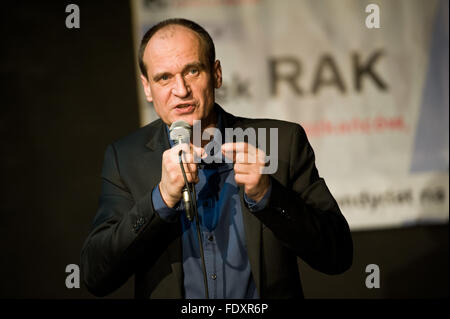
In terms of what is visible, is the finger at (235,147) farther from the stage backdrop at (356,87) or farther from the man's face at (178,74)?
the stage backdrop at (356,87)

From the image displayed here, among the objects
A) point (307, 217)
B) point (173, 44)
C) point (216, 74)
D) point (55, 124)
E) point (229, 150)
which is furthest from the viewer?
point (55, 124)

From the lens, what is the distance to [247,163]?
3.93ft

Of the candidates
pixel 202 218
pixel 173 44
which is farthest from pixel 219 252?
pixel 173 44

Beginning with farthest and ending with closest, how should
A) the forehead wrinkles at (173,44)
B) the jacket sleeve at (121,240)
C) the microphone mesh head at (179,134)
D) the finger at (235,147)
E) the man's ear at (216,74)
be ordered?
the man's ear at (216,74)
the forehead wrinkles at (173,44)
the jacket sleeve at (121,240)
the microphone mesh head at (179,134)
the finger at (235,147)

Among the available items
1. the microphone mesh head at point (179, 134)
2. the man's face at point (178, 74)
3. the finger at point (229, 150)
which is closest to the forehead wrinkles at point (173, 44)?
the man's face at point (178, 74)

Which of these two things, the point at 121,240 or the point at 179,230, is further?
the point at 179,230

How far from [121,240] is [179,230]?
8.1 inches

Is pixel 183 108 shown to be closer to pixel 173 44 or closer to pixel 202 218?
pixel 173 44

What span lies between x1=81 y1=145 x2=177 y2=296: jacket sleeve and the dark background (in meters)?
1.37

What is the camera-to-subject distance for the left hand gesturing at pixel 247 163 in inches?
46.2

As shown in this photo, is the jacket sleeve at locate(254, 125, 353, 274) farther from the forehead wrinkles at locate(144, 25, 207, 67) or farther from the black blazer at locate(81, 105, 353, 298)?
the forehead wrinkles at locate(144, 25, 207, 67)

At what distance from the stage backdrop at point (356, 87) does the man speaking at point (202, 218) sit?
1247 mm

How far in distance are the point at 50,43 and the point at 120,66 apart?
44 centimetres

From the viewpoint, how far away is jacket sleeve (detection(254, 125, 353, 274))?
133 cm
